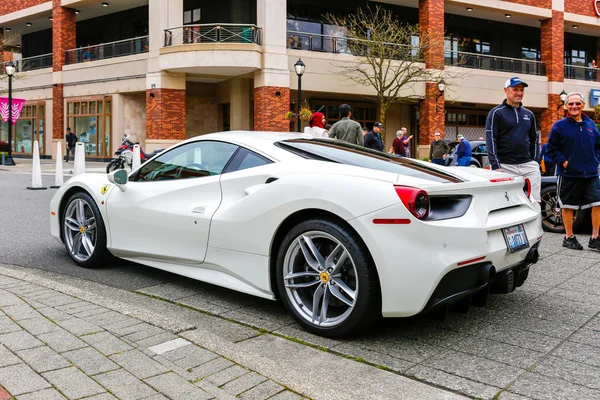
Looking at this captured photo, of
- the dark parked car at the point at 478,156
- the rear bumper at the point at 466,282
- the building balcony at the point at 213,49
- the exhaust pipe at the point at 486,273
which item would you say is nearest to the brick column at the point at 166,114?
the building balcony at the point at 213,49

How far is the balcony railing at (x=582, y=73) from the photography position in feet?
111

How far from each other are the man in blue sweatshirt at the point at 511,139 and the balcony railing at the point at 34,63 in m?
32.0

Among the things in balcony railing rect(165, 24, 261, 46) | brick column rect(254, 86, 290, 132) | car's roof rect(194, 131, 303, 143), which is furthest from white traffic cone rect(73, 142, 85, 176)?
car's roof rect(194, 131, 303, 143)

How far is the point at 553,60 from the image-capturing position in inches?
1256

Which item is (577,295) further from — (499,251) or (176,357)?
(176,357)

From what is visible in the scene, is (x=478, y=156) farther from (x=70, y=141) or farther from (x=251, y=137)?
(x=70, y=141)

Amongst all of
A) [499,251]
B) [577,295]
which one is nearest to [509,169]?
[577,295]

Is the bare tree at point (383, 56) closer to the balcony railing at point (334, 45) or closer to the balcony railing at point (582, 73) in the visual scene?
the balcony railing at point (334, 45)

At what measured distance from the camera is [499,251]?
11.0 feet

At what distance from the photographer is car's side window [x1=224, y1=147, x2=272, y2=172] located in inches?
158

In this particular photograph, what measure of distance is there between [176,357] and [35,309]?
1312mm

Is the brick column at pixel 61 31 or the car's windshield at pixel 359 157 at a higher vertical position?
the brick column at pixel 61 31

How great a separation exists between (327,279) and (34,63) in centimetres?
3552

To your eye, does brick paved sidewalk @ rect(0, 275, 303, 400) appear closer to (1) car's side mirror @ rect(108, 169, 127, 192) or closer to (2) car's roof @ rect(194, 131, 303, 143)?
(1) car's side mirror @ rect(108, 169, 127, 192)
